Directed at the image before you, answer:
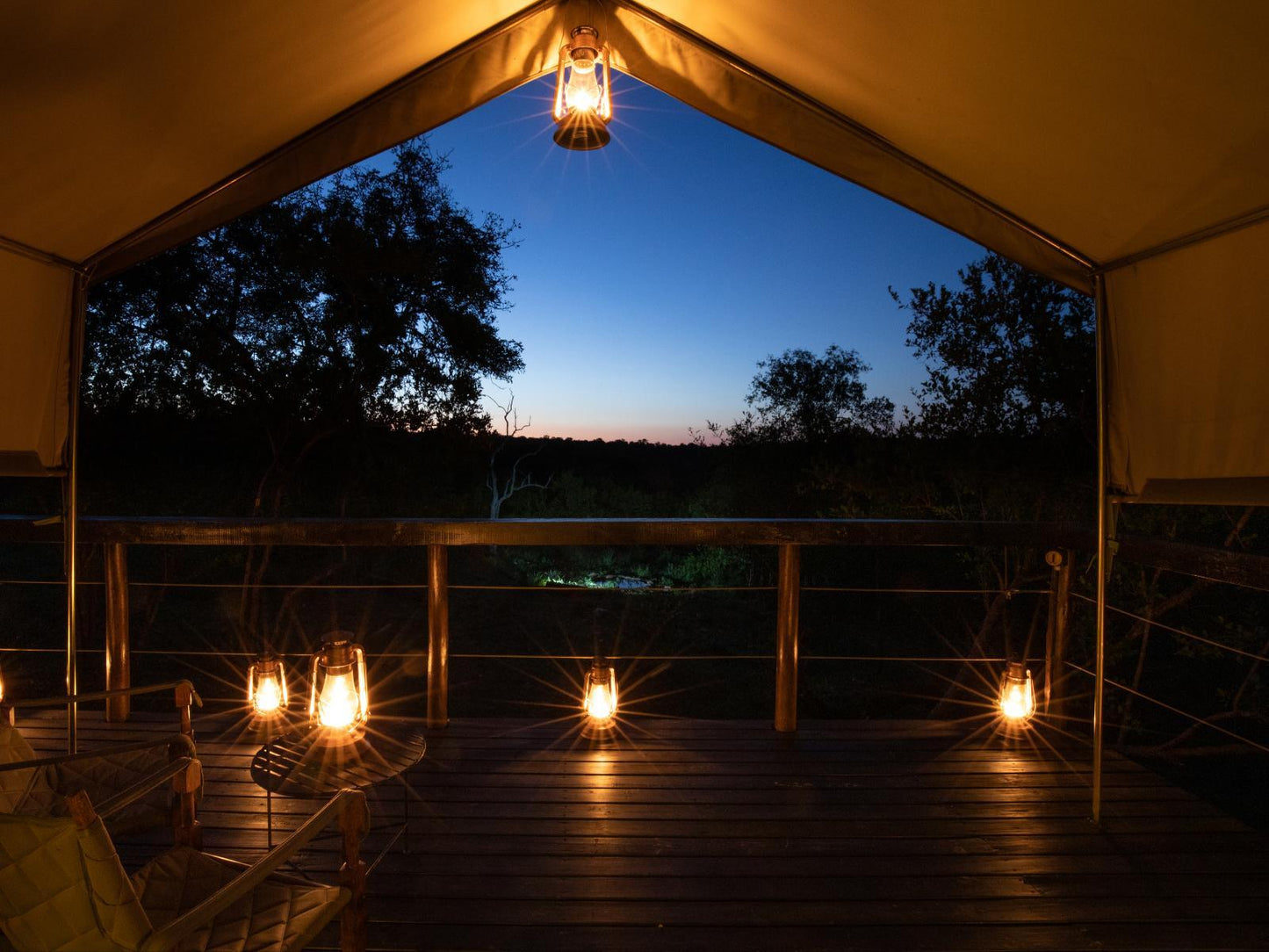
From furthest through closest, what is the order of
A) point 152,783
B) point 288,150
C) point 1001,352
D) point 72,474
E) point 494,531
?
point 1001,352 < point 494,531 < point 72,474 < point 288,150 < point 152,783

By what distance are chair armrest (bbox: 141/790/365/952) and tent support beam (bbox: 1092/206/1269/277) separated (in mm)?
2406

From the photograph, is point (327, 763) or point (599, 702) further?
point (599, 702)

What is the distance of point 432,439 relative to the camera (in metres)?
7.41

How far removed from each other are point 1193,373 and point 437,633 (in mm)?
2687

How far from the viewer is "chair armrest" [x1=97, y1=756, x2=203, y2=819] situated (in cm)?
139

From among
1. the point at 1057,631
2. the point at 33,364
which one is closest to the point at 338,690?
the point at 33,364

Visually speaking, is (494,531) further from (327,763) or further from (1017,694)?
(1017,694)

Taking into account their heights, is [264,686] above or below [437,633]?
below

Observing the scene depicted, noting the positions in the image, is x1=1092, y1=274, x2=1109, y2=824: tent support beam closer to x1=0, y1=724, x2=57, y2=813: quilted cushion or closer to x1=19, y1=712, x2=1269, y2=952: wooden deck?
x1=19, y1=712, x2=1269, y2=952: wooden deck

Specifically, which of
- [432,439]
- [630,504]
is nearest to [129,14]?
[432,439]

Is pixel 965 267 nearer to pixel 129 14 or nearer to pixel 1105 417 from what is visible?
pixel 1105 417

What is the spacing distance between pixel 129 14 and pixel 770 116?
163 cm

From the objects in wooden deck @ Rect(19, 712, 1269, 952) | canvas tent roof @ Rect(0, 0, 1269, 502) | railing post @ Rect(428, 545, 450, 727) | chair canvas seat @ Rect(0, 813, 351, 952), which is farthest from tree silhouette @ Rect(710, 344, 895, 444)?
chair canvas seat @ Rect(0, 813, 351, 952)

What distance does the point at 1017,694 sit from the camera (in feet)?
9.70
